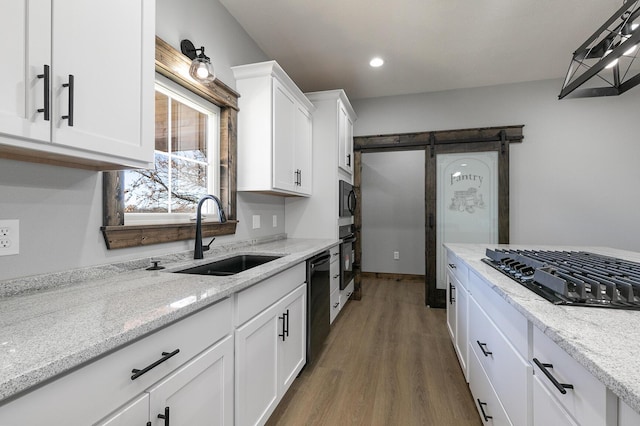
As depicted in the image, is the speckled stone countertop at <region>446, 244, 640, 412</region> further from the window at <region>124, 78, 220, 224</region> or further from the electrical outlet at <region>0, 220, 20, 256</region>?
the window at <region>124, 78, 220, 224</region>

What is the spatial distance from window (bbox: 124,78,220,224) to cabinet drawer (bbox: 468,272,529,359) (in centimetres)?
186

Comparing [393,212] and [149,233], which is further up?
[393,212]

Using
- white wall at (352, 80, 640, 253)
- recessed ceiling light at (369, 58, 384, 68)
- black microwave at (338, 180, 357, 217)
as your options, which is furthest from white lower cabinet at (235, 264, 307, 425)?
white wall at (352, 80, 640, 253)

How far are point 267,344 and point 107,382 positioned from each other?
2.97 feet

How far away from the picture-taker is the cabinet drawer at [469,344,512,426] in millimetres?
1303

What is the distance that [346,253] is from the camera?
3.64 meters

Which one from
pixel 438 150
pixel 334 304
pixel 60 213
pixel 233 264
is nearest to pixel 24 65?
pixel 60 213

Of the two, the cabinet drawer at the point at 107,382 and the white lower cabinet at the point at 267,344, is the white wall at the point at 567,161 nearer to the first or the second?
the white lower cabinet at the point at 267,344

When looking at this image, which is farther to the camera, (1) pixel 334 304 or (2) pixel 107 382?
(1) pixel 334 304

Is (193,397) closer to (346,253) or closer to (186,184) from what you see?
(186,184)

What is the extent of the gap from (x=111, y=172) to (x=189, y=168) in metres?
0.71

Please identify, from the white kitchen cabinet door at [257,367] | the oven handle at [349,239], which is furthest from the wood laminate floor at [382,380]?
the oven handle at [349,239]

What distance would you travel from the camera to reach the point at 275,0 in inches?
91.0

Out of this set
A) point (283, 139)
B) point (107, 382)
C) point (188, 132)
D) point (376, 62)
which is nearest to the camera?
point (107, 382)
